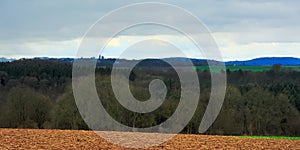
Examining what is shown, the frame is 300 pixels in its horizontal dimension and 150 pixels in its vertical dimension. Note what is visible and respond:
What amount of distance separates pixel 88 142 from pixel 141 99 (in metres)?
19.5

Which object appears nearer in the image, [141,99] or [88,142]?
[88,142]

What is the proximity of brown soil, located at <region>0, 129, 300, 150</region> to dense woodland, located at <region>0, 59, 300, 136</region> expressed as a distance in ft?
48.5

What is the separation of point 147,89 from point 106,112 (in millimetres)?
3593

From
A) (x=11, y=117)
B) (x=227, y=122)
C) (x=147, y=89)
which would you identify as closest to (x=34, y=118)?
(x=11, y=117)

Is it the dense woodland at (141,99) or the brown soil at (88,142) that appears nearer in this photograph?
the brown soil at (88,142)

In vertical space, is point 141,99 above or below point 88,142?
above

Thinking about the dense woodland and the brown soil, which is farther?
the dense woodland

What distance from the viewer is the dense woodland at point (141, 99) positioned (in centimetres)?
3900

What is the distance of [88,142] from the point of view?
16906mm

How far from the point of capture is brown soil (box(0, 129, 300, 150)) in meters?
16.1

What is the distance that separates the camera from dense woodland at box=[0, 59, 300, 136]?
3900cm

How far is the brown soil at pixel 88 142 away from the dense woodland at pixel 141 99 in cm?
1477

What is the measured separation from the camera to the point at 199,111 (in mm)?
41500

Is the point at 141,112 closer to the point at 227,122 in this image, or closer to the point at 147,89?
the point at 147,89
